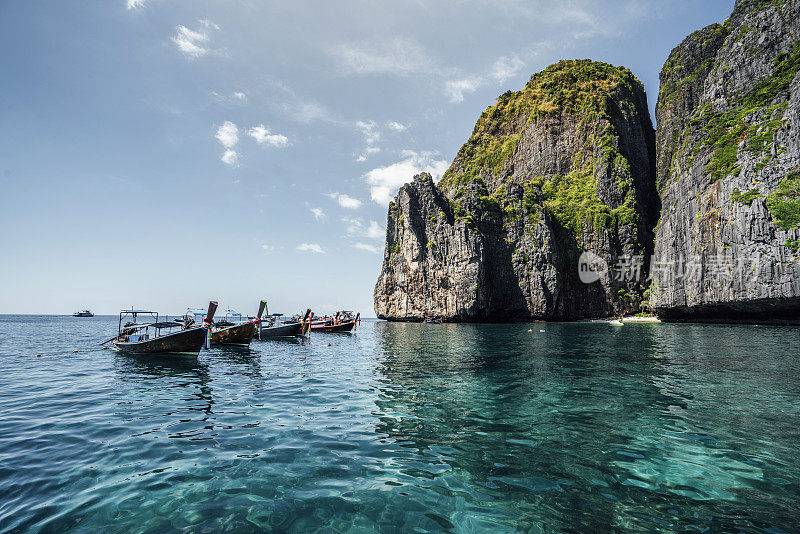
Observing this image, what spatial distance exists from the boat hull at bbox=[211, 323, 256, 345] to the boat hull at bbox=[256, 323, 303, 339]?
9023 mm

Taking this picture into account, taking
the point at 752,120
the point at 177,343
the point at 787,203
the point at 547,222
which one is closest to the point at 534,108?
the point at 547,222

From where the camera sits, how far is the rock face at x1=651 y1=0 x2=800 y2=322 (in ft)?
148

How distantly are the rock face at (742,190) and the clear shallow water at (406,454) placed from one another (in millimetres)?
43371

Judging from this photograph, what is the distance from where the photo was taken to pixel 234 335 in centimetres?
3131

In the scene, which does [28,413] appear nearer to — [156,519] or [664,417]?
[156,519]

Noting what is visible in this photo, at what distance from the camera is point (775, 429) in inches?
357

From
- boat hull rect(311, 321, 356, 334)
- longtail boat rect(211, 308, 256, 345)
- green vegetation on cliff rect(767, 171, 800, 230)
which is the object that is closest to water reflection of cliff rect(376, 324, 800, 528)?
longtail boat rect(211, 308, 256, 345)

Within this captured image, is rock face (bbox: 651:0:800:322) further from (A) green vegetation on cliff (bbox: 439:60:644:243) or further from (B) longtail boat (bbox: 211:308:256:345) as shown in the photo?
(B) longtail boat (bbox: 211:308:256:345)

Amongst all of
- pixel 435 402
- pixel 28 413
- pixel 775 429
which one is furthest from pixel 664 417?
pixel 28 413

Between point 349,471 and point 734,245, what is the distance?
66.2 m

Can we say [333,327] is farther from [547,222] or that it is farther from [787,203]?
[787,203]

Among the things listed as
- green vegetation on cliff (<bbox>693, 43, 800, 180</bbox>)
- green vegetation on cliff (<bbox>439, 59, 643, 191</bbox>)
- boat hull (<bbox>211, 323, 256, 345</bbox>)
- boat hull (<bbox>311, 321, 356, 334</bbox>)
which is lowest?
boat hull (<bbox>311, 321, 356, 334</bbox>)

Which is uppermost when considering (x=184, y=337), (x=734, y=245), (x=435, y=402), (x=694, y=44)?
(x=694, y=44)

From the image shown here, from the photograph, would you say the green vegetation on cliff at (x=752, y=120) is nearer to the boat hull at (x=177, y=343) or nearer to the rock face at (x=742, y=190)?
the rock face at (x=742, y=190)
